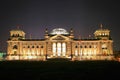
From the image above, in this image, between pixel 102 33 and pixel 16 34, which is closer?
pixel 102 33

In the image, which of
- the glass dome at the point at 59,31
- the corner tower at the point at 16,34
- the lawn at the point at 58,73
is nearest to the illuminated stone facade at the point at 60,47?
the corner tower at the point at 16,34

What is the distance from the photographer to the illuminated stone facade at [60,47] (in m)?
127

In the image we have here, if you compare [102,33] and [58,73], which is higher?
[102,33]

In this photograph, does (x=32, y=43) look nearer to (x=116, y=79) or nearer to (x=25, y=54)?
(x=25, y=54)

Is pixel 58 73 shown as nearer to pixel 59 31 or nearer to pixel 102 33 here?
pixel 102 33

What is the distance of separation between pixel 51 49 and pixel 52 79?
331 feet

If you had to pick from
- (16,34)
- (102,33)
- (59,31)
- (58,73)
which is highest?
(59,31)

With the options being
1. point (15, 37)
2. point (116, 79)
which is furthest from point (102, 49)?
point (116, 79)

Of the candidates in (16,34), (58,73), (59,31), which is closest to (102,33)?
(59,31)

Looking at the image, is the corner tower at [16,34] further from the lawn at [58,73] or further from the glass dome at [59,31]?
the lawn at [58,73]

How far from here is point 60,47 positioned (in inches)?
5039

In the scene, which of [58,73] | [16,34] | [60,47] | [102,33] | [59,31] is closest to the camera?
[58,73]

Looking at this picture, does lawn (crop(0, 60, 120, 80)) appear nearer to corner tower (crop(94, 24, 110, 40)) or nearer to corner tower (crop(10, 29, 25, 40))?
corner tower (crop(94, 24, 110, 40))

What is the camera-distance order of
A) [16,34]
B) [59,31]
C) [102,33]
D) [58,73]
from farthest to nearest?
1. [59,31]
2. [16,34]
3. [102,33]
4. [58,73]
